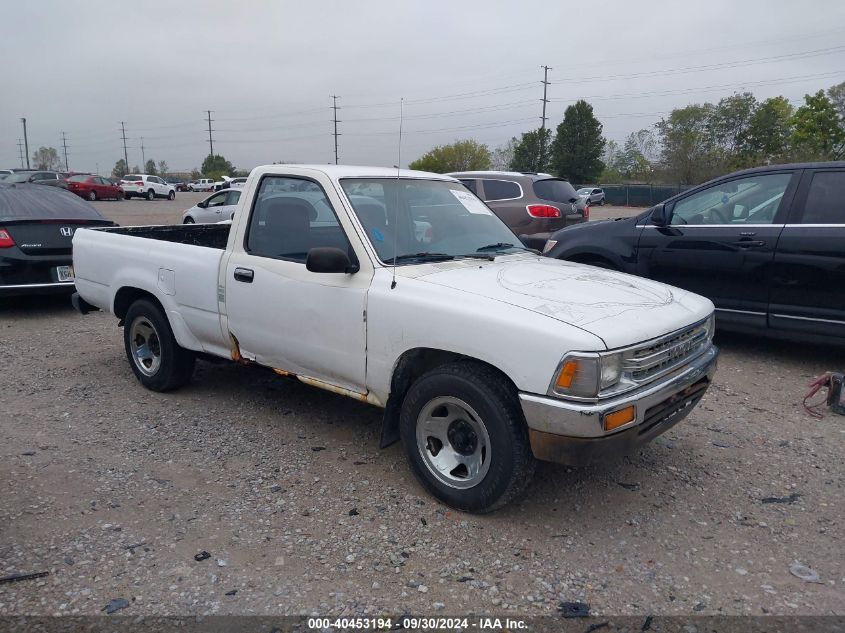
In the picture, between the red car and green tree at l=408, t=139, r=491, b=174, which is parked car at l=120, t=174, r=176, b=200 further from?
green tree at l=408, t=139, r=491, b=174

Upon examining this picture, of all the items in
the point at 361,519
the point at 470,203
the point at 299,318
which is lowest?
the point at 361,519

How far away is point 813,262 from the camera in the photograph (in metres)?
5.88

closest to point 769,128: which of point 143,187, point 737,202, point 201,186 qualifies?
point 201,186

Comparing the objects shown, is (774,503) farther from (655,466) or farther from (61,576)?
(61,576)

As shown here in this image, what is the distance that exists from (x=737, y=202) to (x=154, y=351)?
5445 millimetres

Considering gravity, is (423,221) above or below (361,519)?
above

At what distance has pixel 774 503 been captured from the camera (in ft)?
12.5

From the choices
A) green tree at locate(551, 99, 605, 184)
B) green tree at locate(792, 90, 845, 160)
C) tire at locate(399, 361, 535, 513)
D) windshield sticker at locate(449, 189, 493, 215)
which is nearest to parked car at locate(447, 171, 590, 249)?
windshield sticker at locate(449, 189, 493, 215)

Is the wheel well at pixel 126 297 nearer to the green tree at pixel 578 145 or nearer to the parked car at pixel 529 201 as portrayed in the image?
the parked car at pixel 529 201

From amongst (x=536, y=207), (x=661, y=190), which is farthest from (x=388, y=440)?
(x=661, y=190)

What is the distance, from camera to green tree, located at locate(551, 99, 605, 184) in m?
63.0

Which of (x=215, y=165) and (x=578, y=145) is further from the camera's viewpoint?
(x=215, y=165)

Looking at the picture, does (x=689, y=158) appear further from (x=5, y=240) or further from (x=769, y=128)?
(x=5, y=240)

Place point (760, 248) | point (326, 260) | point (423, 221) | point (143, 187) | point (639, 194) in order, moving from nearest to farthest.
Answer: point (326, 260)
point (423, 221)
point (760, 248)
point (143, 187)
point (639, 194)
